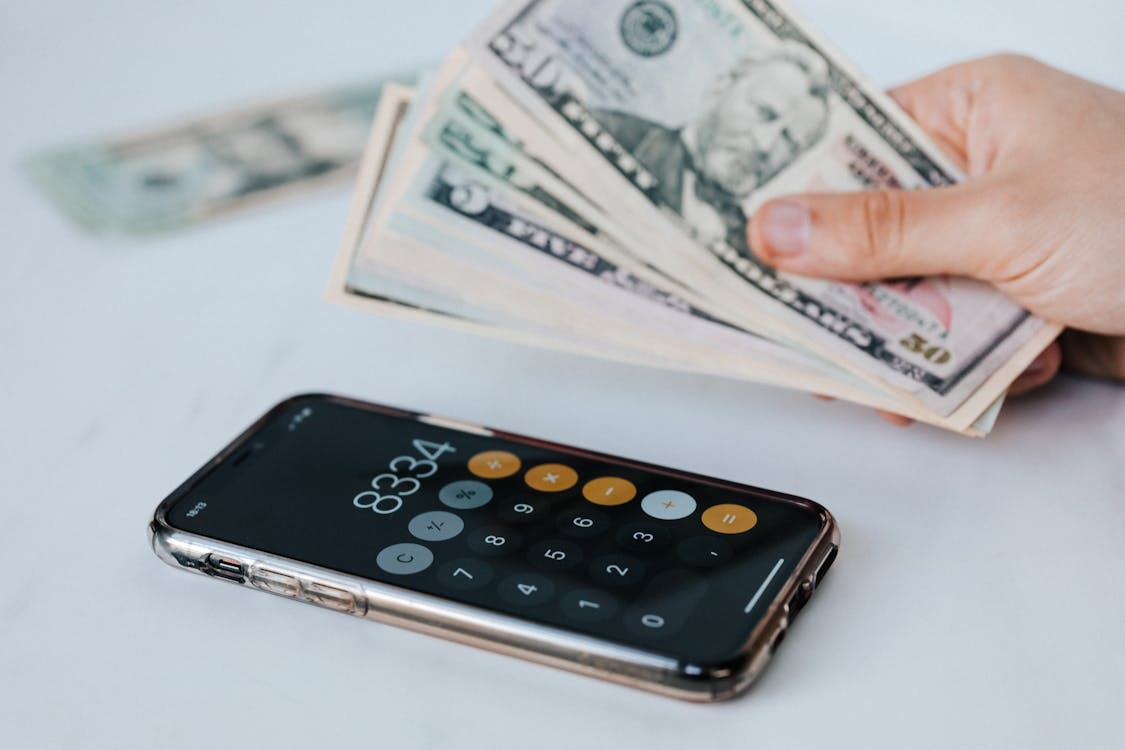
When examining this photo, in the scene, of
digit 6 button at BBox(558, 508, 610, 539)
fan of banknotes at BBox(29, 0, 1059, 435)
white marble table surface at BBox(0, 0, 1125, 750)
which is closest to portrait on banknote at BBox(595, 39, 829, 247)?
fan of banknotes at BBox(29, 0, 1059, 435)

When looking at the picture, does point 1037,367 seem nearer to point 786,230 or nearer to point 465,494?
point 786,230

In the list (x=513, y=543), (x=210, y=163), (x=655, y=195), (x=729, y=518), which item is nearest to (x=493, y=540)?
(x=513, y=543)

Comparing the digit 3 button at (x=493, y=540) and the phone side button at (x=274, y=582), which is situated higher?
the digit 3 button at (x=493, y=540)

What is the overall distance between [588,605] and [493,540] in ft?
0.22

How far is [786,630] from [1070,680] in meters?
0.12

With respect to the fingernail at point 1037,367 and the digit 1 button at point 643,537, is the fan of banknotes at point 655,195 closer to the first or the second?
the fingernail at point 1037,367

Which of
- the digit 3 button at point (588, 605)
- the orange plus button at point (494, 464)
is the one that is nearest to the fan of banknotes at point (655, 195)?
the orange plus button at point (494, 464)

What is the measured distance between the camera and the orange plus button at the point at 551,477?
591mm

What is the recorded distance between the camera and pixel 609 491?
23.0 inches

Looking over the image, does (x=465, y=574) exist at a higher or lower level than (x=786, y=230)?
lower

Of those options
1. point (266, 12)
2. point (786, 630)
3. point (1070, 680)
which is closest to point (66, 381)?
point (786, 630)

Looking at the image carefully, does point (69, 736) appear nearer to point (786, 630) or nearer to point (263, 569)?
point (263, 569)

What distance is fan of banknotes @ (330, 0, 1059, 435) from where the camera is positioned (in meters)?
0.70

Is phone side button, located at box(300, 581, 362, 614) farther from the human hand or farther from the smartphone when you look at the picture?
the human hand
